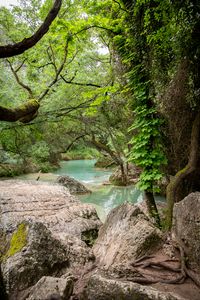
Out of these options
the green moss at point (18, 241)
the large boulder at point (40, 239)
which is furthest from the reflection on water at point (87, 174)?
the green moss at point (18, 241)

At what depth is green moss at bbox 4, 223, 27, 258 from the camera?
10.6ft

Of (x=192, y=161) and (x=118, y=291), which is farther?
(x=192, y=161)

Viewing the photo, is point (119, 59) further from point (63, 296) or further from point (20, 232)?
point (63, 296)

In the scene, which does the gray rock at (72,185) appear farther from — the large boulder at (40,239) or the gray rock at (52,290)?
the gray rock at (52,290)

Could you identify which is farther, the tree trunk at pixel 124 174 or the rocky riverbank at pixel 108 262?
the tree trunk at pixel 124 174

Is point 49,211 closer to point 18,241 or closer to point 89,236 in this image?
point 89,236

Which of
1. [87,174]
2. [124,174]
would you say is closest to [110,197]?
[124,174]

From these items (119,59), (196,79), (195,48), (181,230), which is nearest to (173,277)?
(181,230)

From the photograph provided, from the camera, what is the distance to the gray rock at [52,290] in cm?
232

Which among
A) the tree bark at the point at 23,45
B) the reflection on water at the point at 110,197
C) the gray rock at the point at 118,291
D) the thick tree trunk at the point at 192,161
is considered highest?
the tree bark at the point at 23,45

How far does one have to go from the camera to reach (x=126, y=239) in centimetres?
354

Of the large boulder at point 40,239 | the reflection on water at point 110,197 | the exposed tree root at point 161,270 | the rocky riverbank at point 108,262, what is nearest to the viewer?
the rocky riverbank at point 108,262

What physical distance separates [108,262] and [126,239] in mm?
415

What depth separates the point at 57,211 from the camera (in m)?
5.84
